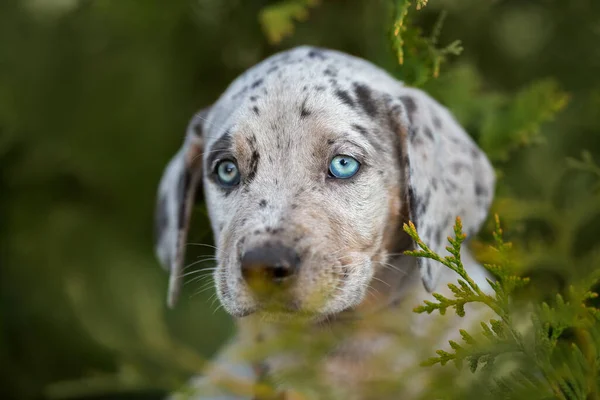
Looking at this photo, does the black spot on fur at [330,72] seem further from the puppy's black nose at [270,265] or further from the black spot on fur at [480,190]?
the puppy's black nose at [270,265]

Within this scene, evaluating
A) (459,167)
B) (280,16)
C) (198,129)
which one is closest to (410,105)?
(459,167)

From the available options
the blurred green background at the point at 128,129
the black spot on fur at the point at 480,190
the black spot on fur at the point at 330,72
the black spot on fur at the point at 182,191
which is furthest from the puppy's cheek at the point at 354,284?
the blurred green background at the point at 128,129

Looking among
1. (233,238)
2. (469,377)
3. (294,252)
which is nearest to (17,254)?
(233,238)

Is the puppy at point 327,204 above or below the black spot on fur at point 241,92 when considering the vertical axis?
below

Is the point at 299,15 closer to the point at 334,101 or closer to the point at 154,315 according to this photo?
the point at 334,101

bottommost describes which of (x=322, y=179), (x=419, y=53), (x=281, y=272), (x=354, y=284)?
(x=354, y=284)

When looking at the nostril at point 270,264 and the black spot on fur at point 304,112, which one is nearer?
the nostril at point 270,264

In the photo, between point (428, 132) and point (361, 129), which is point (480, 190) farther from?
point (361, 129)
